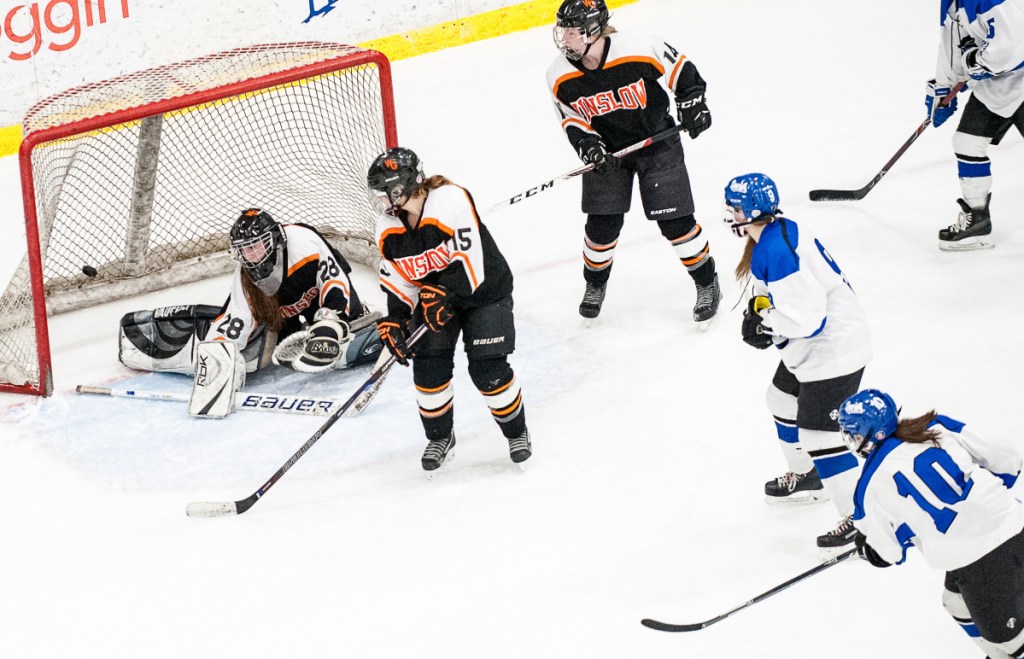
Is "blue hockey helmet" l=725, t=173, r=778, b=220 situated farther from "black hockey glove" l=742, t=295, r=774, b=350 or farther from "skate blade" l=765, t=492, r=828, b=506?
"skate blade" l=765, t=492, r=828, b=506

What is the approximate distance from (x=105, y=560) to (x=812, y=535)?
6.18 feet

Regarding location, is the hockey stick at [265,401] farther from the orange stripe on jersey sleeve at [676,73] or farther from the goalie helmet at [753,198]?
the goalie helmet at [753,198]

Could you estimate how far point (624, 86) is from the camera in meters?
4.29

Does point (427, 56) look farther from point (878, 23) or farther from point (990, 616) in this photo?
point (990, 616)

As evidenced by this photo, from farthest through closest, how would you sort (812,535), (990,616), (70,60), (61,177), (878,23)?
(878,23), (70,60), (61,177), (812,535), (990,616)

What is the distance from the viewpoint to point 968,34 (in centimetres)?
451

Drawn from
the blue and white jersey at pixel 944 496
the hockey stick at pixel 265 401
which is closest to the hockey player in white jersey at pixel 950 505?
the blue and white jersey at pixel 944 496

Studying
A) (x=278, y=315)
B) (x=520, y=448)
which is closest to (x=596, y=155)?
(x=520, y=448)

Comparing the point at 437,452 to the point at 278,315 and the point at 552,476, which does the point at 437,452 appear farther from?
the point at 278,315

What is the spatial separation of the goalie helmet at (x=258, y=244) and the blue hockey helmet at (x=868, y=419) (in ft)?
7.17

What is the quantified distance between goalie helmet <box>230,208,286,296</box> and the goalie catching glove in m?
0.22

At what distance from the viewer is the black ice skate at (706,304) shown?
4.51m

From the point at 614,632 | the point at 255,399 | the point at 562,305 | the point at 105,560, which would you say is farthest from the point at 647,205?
the point at 105,560

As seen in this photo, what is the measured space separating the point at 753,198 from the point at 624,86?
4.21 feet
